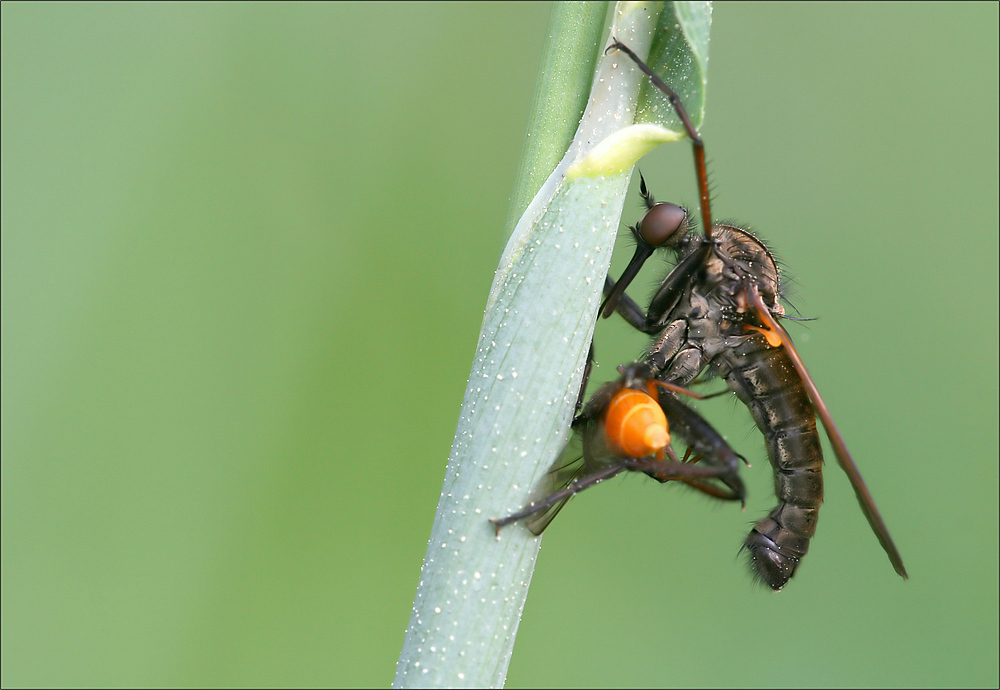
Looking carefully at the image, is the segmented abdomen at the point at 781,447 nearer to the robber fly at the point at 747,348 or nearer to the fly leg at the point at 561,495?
the robber fly at the point at 747,348

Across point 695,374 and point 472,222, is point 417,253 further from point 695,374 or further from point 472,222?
point 695,374

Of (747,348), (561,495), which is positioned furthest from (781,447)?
(561,495)

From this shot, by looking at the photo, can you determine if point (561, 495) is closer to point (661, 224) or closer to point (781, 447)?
point (661, 224)

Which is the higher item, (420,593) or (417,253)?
(417,253)

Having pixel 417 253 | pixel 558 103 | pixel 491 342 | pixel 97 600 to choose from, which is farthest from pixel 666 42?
pixel 97 600

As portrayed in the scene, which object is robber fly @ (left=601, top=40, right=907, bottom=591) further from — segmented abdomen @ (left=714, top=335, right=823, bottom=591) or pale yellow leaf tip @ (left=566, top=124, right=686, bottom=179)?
pale yellow leaf tip @ (left=566, top=124, right=686, bottom=179)

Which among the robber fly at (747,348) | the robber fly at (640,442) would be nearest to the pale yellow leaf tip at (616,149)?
the robber fly at (640,442)
